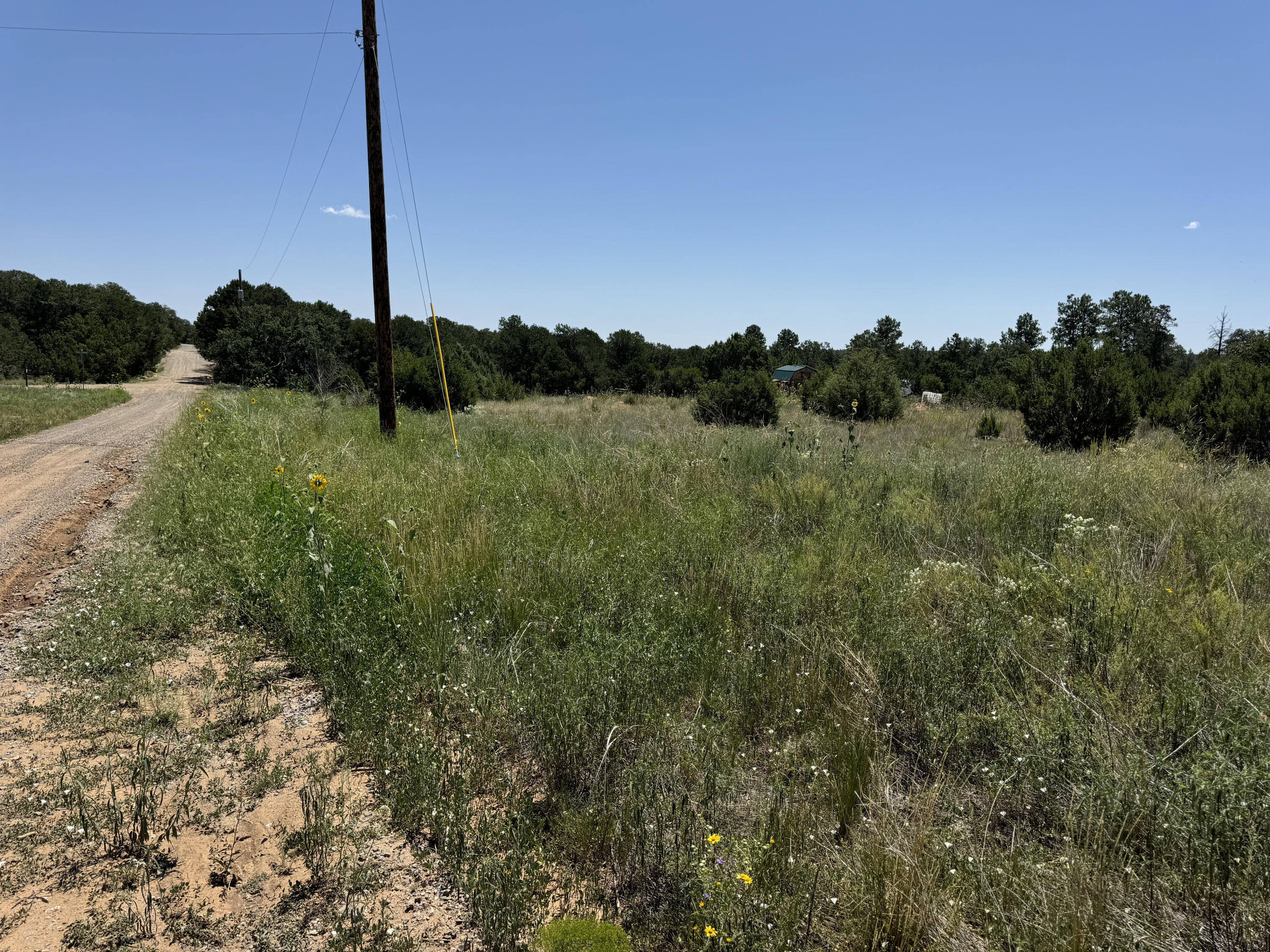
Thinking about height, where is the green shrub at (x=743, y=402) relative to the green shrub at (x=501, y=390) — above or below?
below

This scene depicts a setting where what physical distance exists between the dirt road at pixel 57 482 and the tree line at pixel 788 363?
515cm

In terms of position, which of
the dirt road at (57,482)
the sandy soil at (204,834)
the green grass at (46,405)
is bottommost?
the sandy soil at (204,834)

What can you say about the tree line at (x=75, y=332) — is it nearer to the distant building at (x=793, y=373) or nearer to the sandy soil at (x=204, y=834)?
the distant building at (x=793, y=373)

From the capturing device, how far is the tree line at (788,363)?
14117mm

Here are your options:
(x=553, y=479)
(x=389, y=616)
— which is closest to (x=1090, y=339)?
(x=553, y=479)

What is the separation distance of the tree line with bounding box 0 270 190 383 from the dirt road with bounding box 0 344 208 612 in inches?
1345

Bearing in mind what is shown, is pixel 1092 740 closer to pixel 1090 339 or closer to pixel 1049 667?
pixel 1049 667

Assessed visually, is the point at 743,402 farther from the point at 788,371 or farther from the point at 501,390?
the point at 788,371

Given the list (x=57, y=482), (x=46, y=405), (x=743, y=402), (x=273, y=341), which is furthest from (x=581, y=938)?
(x=273, y=341)

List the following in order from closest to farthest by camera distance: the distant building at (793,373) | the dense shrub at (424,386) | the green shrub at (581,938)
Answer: the green shrub at (581,938) < the dense shrub at (424,386) < the distant building at (793,373)

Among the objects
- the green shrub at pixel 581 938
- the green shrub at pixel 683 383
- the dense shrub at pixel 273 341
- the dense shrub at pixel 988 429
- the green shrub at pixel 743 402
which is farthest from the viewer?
the green shrub at pixel 683 383

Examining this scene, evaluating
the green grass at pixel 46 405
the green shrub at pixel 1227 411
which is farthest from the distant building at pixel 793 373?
the green grass at pixel 46 405

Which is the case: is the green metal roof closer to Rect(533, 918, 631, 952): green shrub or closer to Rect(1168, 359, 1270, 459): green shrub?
Rect(1168, 359, 1270, 459): green shrub

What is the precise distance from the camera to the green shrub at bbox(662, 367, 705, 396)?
38.2 metres
